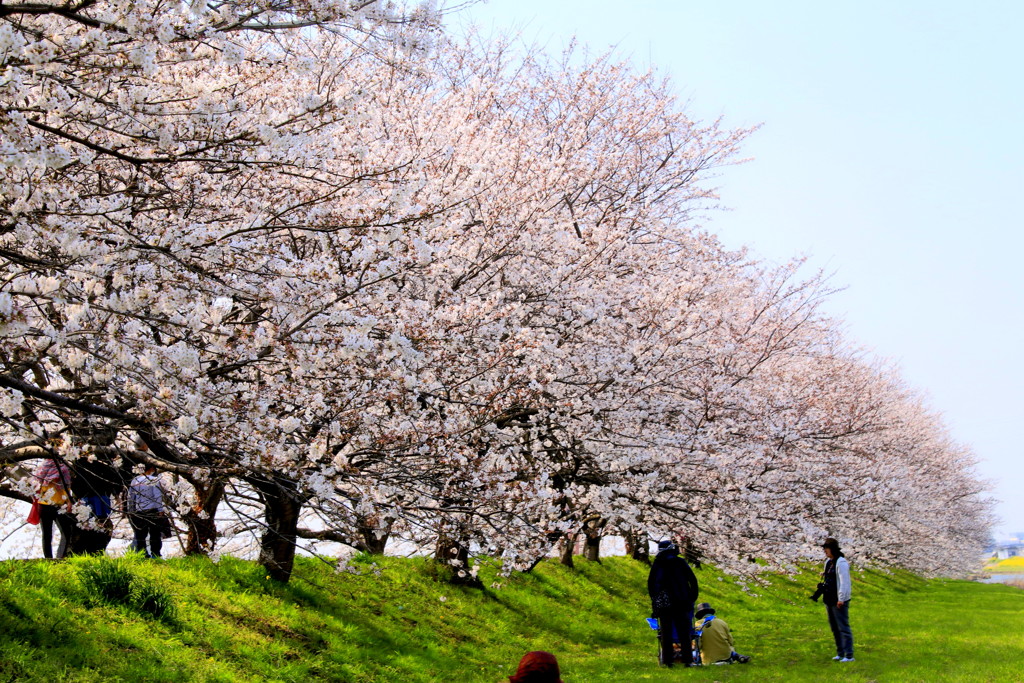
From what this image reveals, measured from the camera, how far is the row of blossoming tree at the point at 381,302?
18.6 feet

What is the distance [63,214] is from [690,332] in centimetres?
1084

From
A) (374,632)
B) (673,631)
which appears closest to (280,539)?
(374,632)

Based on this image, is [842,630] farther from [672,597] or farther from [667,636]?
[672,597]

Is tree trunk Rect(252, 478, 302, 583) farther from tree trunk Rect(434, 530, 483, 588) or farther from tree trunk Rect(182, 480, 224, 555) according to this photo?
tree trunk Rect(434, 530, 483, 588)

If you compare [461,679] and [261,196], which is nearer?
[261,196]

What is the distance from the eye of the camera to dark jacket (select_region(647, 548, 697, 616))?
11.7 metres

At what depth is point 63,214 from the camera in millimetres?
5566

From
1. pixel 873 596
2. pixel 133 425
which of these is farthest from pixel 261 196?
pixel 873 596

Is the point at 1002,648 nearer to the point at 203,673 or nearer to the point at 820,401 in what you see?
the point at 820,401

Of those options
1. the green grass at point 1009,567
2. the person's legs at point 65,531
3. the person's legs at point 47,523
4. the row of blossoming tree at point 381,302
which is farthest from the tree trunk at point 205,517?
the green grass at point 1009,567

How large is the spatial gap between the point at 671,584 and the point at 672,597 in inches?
7.1

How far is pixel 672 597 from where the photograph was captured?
11727 millimetres

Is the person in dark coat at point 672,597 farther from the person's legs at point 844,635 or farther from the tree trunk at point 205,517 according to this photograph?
the tree trunk at point 205,517

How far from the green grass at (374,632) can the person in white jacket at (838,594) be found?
14.2 inches
